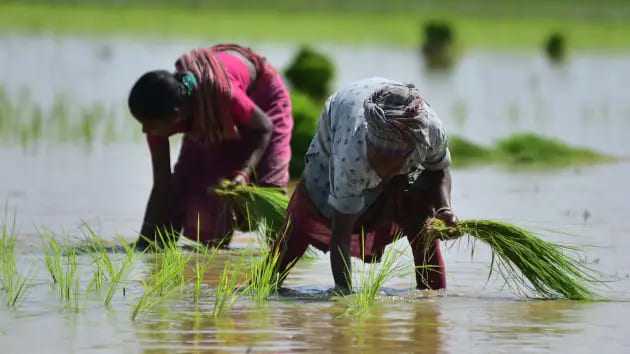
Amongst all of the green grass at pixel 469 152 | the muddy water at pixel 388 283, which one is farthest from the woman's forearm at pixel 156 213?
the green grass at pixel 469 152

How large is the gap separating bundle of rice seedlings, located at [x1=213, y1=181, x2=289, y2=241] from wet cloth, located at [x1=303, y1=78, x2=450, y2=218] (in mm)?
1109

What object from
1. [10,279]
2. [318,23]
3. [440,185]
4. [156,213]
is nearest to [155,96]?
[156,213]

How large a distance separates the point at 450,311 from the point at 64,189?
4710mm

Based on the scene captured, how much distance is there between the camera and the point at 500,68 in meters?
24.7

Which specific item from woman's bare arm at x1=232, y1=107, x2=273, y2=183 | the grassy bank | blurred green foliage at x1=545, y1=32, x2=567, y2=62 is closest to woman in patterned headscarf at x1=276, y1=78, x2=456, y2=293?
woman's bare arm at x1=232, y1=107, x2=273, y2=183

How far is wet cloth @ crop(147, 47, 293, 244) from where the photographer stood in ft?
24.7

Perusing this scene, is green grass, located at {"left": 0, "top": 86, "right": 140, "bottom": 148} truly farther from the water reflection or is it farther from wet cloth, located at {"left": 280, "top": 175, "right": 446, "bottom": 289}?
the water reflection

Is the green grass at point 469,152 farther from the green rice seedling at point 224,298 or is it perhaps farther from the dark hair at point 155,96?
the green rice seedling at point 224,298

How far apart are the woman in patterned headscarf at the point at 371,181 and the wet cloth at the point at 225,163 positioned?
51.6 inches

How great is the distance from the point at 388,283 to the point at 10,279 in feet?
5.57

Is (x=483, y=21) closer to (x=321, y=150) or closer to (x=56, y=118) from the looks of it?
(x=56, y=118)

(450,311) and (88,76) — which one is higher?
(88,76)

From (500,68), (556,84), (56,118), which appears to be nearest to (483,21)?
(500,68)

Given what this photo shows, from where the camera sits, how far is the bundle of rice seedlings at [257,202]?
23.2 ft
